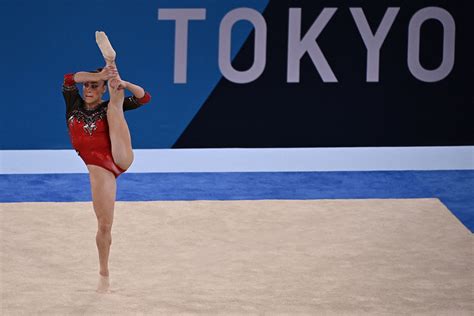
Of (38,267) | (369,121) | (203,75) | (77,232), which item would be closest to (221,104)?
(203,75)

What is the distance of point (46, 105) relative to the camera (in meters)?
11.9

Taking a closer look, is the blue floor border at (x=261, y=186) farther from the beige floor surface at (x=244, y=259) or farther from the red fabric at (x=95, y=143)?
the red fabric at (x=95, y=143)

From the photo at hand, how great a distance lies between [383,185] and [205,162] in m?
1.84

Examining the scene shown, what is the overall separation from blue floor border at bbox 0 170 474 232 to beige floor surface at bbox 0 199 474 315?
300 millimetres

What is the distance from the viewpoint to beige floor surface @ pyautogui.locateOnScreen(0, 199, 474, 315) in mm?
8328

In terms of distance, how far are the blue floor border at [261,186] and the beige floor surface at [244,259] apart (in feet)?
0.98

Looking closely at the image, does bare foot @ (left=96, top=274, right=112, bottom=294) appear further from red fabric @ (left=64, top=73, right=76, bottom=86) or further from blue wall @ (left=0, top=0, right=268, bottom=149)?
blue wall @ (left=0, top=0, right=268, bottom=149)

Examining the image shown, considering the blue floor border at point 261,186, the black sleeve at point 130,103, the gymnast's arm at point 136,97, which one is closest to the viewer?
the gymnast's arm at point 136,97

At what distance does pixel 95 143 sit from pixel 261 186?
147 inches

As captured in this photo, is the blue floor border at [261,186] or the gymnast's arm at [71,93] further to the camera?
the blue floor border at [261,186]

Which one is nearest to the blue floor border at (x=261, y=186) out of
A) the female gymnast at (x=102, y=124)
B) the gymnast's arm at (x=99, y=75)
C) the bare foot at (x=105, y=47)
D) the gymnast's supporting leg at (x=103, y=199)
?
the gymnast's supporting leg at (x=103, y=199)

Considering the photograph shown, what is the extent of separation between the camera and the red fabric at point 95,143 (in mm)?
7967

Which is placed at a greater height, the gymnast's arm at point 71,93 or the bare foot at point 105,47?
the bare foot at point 105,47

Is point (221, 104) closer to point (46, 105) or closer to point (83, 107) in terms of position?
point (46, 105)
